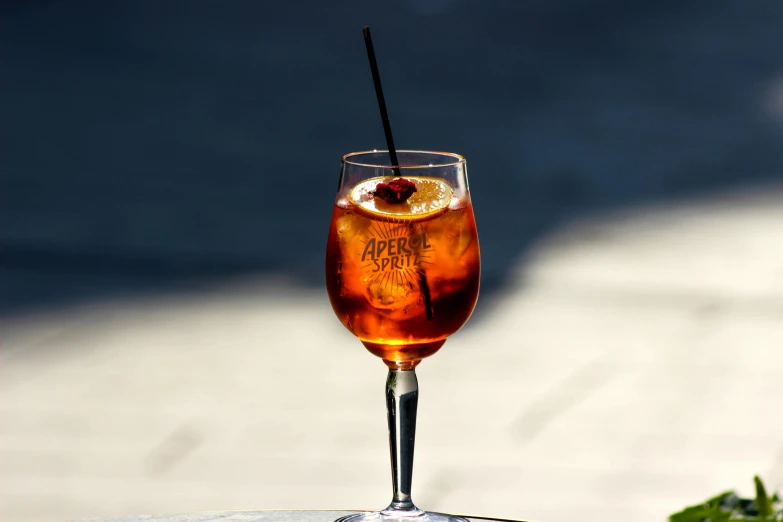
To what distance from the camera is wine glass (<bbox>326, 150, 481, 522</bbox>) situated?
5.04 feet

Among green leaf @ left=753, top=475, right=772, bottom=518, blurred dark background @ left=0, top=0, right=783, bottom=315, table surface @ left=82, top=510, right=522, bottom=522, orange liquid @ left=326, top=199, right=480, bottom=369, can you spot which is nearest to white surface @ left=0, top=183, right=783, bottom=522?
blurred dark background @ left=0, top=0, right=783, bottom=315

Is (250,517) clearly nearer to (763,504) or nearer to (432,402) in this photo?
(763,504)

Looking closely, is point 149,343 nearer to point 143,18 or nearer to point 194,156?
point 194,156

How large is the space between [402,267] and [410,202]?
0.08 meters

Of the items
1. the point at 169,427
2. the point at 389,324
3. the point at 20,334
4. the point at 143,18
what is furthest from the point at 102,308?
the point at 143,18

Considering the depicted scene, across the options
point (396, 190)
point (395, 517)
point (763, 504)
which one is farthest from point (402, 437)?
point (763, 504)

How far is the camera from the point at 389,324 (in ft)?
5.10

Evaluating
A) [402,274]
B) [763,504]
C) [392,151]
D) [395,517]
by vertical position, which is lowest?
[763,504]

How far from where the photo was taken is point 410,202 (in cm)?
155

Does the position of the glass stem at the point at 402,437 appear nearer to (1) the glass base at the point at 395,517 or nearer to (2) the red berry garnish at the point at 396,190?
(1) the glass base at the point at 395,517

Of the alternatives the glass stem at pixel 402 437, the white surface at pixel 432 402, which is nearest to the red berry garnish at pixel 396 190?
the glass stem at pixel 402 437

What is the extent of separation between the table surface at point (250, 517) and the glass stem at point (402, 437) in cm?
9

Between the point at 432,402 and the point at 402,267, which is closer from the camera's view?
the point at 402,267

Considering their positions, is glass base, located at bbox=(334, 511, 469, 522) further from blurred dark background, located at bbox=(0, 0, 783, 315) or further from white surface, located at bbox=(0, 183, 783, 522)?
blurred dark background, located at bbox=(0, 0, 783, 315)
